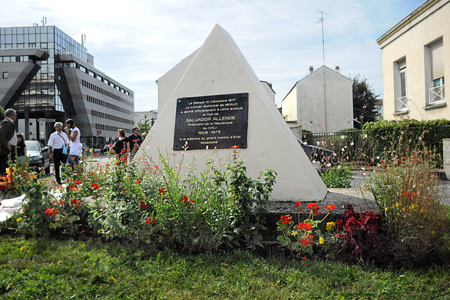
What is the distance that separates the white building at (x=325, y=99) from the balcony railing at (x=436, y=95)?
16.0 m

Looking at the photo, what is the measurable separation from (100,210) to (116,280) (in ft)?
4.96

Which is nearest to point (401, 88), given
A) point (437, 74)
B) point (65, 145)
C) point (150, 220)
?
point (437, 74)

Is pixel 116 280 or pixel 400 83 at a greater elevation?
pixel 400 83

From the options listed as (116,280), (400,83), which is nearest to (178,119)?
(116,280)

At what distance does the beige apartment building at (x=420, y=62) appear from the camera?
14180 mm

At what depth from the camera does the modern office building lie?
52094 millimetres

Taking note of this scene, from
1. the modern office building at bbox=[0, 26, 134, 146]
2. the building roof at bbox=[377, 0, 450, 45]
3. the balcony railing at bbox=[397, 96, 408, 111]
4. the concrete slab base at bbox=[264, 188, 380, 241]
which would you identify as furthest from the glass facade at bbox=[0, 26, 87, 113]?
the concrete slab base at bbox=[264, 188, 380, 241]

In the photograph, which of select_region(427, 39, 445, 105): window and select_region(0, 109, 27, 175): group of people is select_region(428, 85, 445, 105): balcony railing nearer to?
select_region(427, 39, 445, 105): window

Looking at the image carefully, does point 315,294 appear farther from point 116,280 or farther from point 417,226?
point 116,280

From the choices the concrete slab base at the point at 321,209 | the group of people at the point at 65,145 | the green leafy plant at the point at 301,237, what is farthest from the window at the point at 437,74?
the group of people at the point at 65,145

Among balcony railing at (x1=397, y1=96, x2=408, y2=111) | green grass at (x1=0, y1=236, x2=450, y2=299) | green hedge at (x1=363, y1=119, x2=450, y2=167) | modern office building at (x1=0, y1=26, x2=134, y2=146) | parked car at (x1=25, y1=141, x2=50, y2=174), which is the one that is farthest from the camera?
modern office building at (x1=0, y1=26, x2=134, y2=146)

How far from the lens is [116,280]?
301 cm

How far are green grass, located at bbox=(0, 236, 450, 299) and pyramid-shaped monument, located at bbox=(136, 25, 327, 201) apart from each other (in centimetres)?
189

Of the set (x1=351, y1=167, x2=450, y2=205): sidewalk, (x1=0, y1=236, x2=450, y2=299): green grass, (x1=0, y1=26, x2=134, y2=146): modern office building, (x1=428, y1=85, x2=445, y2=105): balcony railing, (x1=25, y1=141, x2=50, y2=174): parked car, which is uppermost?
(x1=0, y1=26, x2=134, y2=146): modern office building
